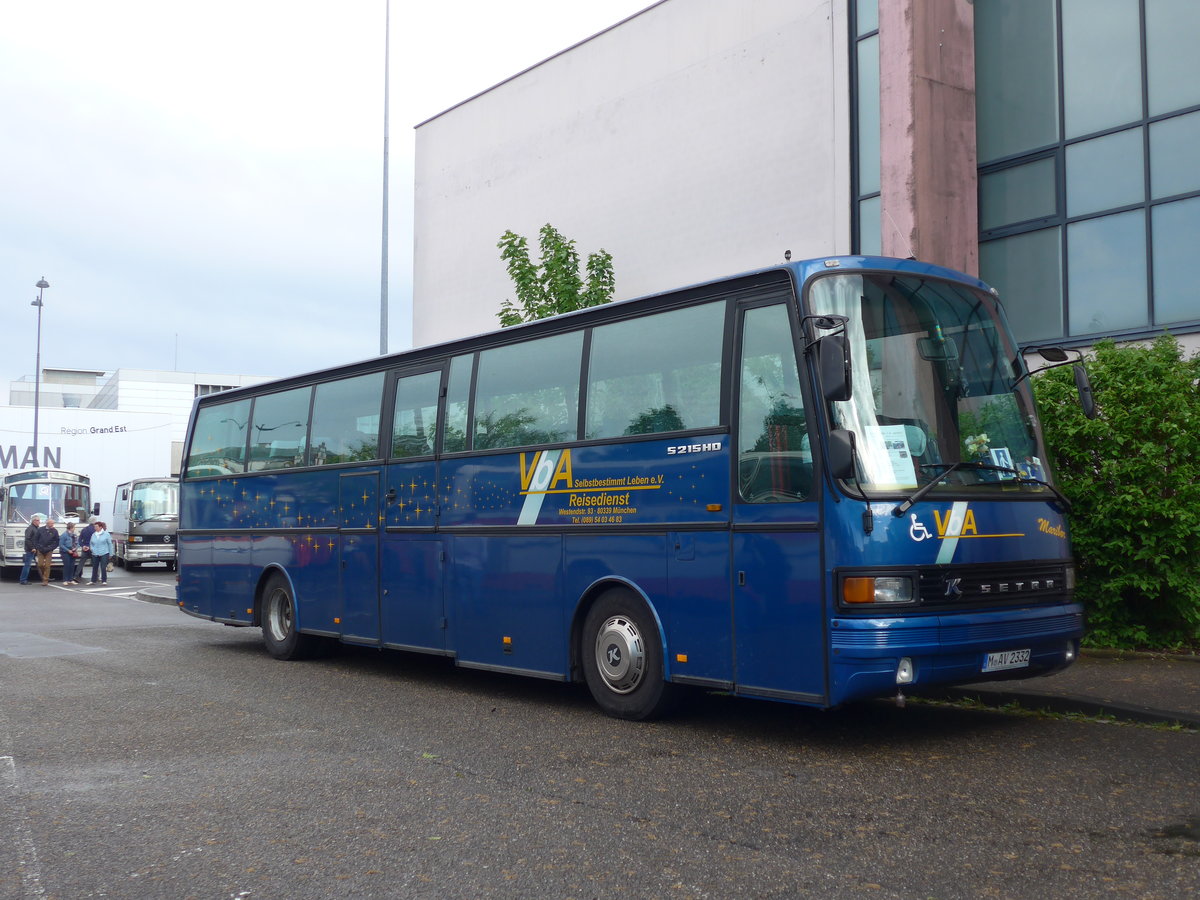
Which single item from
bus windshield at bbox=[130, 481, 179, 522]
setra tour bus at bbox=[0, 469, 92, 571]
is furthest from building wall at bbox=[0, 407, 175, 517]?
bus windshield at bbox=[130, 481, 179, 522]

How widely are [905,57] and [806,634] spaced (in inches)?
456

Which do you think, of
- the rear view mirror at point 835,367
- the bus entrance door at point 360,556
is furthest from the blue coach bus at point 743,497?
the bus entrance door at point 360,556

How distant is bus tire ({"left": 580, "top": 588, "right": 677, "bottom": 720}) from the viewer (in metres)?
8.52

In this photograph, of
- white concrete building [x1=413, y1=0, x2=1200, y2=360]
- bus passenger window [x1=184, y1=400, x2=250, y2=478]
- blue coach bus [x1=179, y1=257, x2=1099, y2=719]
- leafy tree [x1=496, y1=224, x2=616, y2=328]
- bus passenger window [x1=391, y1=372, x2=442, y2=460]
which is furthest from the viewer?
leafy tree [x1=496, y1=224, x2=616, y2=328]

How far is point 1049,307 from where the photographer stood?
16328 mm

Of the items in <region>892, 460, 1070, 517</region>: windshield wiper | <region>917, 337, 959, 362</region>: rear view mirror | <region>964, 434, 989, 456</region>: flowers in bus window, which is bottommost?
<region>892, 460, 1070, 517</region>: windshield wiper

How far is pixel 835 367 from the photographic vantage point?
697 cm

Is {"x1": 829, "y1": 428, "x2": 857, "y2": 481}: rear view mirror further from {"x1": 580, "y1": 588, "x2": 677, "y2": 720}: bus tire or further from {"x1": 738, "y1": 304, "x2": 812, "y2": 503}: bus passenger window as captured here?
{"x1": 580, "y1": 588, "x2": 677, "y2": 720}: bus tire

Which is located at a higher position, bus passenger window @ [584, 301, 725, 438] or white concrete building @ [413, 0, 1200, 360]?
white concrete building @ [413, 0, 1200, 360]

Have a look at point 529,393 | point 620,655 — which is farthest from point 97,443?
point 620,655

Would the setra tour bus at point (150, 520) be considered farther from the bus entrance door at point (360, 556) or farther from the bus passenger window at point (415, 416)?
the bus passenger window at point (415, 416)

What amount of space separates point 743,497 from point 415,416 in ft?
14.6

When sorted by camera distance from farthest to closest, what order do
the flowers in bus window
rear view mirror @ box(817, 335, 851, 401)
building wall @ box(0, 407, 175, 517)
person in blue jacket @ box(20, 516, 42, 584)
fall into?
building wall @ box(0, 407, 175, 517) → person in blue jacket @ box(20, 516, 42, 584) → the flowers in bus window → rear view mirror @ box(817, 335, 851, 401)

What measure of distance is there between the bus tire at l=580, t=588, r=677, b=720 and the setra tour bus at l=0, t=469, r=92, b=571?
2889 cm
